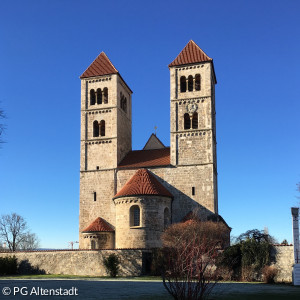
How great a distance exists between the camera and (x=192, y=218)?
3984 cm

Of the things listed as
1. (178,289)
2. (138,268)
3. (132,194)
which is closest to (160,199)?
(132,194)

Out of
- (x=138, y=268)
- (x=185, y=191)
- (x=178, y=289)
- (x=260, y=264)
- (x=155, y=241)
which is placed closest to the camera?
(x=178, y=289)

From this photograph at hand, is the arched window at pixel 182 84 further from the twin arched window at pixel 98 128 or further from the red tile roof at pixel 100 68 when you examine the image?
the twin arched window at pixel 98 128

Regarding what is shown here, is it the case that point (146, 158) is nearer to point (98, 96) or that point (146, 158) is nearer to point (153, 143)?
point (153, 143)

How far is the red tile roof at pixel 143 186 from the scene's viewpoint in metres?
40.1

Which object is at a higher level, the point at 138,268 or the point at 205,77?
the point at 205,77

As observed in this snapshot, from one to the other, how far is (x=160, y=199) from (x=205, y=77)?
12.9 meters

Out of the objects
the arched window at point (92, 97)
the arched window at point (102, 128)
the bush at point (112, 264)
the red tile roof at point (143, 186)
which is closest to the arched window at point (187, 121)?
the red tile roof at point (143, 186)

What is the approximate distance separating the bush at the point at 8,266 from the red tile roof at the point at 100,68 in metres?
20.4

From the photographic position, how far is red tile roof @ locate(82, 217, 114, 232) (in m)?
41.8

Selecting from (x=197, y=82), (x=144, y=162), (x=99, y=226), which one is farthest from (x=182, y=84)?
(x=99, y=226)

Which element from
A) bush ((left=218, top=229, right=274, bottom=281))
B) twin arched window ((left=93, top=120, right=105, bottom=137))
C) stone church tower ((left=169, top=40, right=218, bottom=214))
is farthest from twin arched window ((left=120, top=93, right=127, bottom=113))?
bush ((left=218, top=229, right=274, bottom=281))

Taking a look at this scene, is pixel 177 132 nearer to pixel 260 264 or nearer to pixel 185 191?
Answer: pixel 185 191

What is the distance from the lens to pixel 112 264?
33.1m
